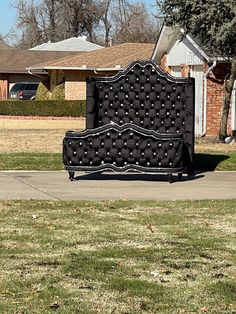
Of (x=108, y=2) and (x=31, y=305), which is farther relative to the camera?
(x=108, y=2)

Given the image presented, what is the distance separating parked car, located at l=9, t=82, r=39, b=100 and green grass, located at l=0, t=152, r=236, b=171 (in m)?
30.8

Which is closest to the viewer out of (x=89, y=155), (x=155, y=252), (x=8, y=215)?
(x=155, y=252)

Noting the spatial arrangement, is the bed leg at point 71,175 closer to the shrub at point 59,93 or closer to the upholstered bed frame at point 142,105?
the upholstered bed frame at point 142,105

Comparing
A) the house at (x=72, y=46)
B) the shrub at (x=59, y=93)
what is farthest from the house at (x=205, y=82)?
the house at (x=72, y=46)

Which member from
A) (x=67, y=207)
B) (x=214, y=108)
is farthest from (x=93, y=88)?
(x=214, y=108)

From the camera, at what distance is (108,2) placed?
77312 mm

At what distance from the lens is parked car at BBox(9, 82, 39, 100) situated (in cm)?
4865

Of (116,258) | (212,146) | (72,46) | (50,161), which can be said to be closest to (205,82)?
(212,146)

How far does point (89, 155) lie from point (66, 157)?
0.41 metres

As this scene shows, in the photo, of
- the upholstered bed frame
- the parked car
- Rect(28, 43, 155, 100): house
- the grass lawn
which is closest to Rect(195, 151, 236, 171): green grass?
the upholstered bed frame

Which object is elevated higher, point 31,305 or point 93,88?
point 93,88

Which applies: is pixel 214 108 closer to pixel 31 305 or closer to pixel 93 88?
pixel 93 88

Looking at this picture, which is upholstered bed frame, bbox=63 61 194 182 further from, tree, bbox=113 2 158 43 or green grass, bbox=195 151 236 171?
tree, bbox=113 2 158 43

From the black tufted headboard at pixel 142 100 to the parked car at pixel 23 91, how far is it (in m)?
33.5
